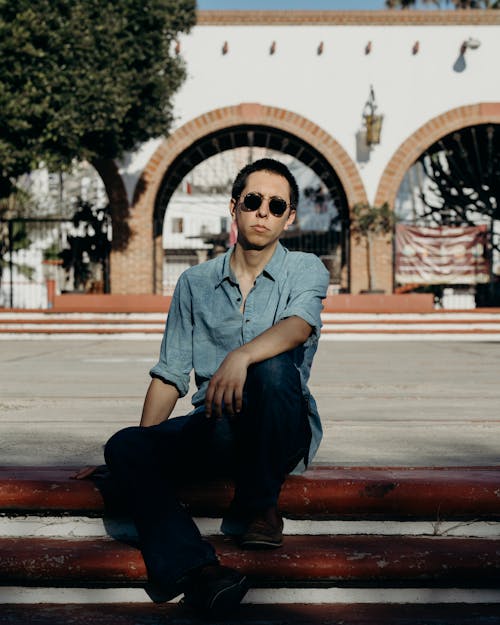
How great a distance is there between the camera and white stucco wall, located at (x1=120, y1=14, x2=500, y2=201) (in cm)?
1989

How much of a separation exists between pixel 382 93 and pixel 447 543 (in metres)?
17.8

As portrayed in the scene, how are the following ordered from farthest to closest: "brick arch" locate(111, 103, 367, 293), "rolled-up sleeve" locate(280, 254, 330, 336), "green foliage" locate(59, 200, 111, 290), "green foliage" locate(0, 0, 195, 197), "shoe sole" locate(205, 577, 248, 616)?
"green foliage" locate(59, 200, 111, 290), "brick arch" locate(111, 103, 367, 293), "green foliage" locate(0, 0, 195, 197), "rolled-up sleeve" locate(280, 254, 330, 336), "shoe sole" locate(205, 577, 248, 616)

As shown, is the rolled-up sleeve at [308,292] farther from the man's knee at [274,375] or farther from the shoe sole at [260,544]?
the shoe sole at [260,544]

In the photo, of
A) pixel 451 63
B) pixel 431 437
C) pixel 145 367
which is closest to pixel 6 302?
pixel 451 63

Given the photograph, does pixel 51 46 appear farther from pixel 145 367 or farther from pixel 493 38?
pixel 493 38

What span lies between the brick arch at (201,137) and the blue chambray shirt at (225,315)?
54.8ft

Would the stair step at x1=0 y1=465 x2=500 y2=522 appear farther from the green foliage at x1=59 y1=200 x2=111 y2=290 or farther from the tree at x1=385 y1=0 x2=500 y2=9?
the tree at x1=385 y1=0 x2=500 y2=9

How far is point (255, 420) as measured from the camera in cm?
294

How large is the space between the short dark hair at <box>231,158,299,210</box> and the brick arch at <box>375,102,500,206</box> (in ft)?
54.8

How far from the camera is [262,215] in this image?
329 centimetres

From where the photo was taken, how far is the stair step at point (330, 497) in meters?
3.33

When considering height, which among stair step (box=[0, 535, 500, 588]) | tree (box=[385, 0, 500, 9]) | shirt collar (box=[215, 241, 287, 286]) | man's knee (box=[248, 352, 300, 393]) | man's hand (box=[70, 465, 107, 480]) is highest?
tree (box=[385, 0, 500, 9])

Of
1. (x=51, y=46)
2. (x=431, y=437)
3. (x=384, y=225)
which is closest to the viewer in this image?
(x=431, y=437)

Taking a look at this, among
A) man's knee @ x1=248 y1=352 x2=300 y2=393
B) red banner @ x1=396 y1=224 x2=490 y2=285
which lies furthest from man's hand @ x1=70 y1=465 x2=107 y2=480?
red banner @ x1=396 y1=224 x2=490 y2=285
